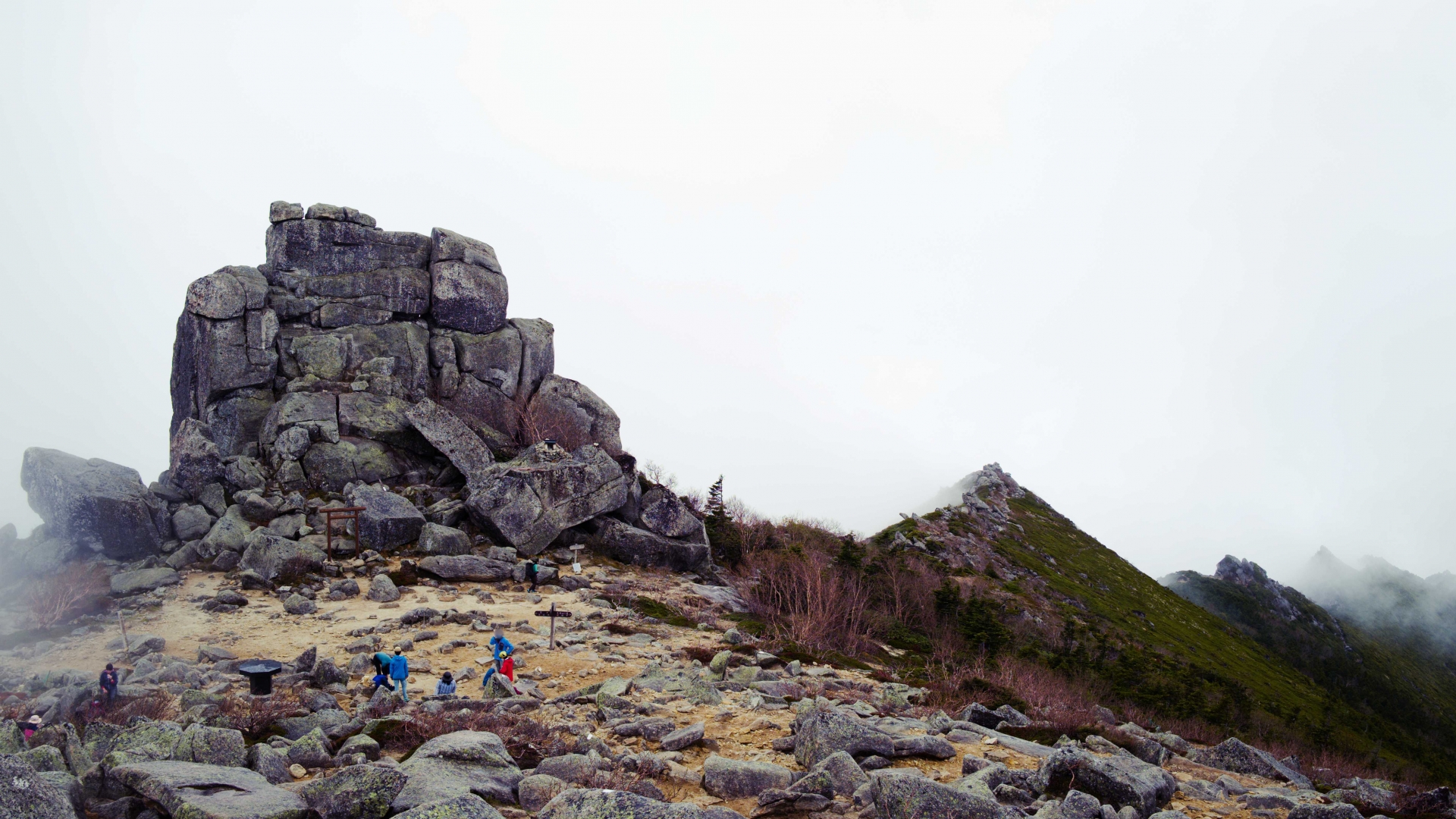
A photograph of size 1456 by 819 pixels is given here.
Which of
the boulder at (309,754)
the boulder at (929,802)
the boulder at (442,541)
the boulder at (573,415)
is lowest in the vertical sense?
the boulder at (309,754)

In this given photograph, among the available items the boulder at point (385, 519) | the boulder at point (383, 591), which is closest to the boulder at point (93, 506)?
the boulder at point (385, 519)

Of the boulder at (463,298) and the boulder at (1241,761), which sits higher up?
the boulder at (463,298)

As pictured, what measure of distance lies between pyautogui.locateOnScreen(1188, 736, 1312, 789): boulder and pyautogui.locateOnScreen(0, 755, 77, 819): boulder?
1801 cm

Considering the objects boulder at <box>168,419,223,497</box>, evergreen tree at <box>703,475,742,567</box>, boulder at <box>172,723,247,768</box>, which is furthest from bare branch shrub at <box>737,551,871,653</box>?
boulder at <box>168,419,223,497</box>

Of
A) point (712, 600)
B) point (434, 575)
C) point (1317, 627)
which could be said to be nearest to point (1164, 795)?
point (712, 600)

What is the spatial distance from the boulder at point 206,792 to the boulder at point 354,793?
19cm

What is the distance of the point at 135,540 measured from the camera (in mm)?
26484

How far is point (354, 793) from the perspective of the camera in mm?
7281

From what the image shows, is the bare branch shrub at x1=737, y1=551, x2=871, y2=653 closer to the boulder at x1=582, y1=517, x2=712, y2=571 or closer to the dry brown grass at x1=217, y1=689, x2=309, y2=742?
the boulder at x1=582, y1=517, x2=712, y2=571

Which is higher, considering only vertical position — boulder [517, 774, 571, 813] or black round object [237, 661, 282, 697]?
boulder [517, 774, 571, 813]

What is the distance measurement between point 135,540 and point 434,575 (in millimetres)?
Result: 10891

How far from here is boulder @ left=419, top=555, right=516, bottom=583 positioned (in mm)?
26859

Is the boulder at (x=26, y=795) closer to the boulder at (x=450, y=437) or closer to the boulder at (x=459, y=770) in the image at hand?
the boulder at (x=459, y=770)

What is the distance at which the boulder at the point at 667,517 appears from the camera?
35.9 meters
